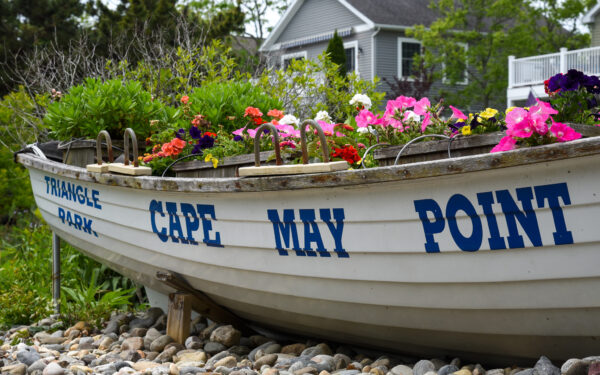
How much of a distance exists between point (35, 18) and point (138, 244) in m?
14.4

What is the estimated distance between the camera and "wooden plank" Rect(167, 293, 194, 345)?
4.81 meters

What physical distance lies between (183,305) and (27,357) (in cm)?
106

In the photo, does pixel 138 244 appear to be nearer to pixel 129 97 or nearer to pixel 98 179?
pixel 98 179

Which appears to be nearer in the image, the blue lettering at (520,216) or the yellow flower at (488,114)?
the blue lettering at (520,216)

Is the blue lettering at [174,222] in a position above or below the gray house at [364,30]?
below

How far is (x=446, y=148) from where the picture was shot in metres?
3.60

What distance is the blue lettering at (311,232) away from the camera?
3672mm

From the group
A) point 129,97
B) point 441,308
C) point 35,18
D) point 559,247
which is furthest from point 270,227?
point 35,18

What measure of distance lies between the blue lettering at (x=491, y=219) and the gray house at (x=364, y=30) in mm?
18707

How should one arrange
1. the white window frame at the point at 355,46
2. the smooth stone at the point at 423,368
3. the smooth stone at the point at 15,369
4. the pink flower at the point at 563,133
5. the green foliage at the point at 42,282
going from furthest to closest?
the white window frame at the point at 355,46
the green foliage at the point at 42,282
the smooth stone at the point at 15,369
the smooth stone at the point at 423,368
the pink flower at the point at 563,133

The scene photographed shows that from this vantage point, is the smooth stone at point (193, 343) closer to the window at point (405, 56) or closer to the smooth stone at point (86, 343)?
the smooth stone at point (86, 343)

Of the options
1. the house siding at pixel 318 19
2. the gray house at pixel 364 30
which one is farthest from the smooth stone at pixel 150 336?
the house siding at pixel 318 19

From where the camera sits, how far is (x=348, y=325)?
3986 millimetres

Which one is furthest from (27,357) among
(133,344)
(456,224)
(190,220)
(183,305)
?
(456,224)
